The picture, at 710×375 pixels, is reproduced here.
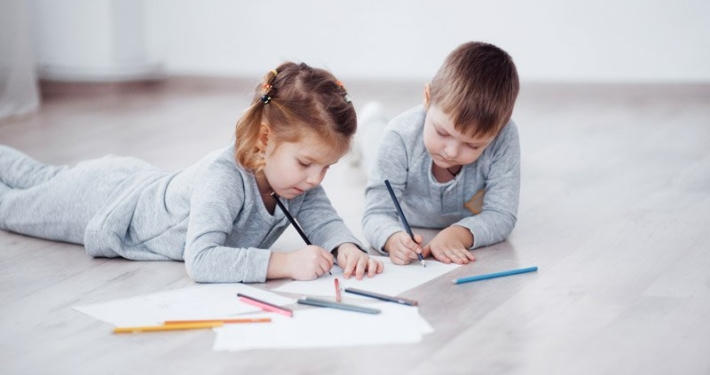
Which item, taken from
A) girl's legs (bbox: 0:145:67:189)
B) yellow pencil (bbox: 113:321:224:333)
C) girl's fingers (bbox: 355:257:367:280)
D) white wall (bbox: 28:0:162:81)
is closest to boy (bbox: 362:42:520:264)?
girl's fingers (bbox: 355:257:367:280)

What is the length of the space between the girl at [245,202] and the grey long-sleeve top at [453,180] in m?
0.18

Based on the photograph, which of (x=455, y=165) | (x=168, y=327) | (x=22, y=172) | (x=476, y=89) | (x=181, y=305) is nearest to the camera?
(x=168, y=327)

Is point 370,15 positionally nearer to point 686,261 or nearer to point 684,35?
point 684,35

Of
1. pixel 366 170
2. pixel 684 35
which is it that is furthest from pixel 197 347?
pixel 684 35

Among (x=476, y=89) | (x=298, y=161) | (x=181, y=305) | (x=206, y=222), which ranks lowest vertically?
(x=181, y=305)

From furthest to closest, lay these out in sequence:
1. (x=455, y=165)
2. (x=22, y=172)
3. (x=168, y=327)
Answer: (x=22, y=172) → (x=455, y=165) → (x=168, y=327)

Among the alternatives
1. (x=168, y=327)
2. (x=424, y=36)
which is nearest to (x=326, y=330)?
(x=168, y=327)

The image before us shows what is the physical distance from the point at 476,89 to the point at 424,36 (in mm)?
2505

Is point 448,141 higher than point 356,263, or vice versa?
point 448,141

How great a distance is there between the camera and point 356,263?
1.83 metres

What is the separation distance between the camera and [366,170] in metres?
2.79

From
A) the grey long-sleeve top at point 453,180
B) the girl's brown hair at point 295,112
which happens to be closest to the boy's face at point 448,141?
the grey long-sleeve top at point 453,180

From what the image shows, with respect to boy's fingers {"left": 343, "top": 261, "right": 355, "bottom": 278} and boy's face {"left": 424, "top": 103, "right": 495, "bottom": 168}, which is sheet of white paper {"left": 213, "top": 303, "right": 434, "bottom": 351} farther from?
boy's face {"left": 424, "top": 103, "right": 495, "bottom": 168}

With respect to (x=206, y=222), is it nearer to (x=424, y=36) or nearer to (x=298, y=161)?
(x=298, y=161)
